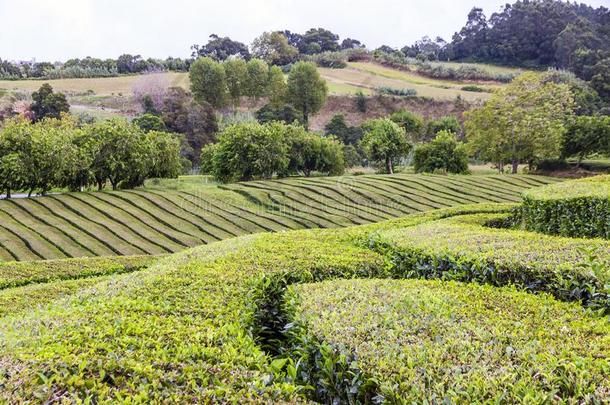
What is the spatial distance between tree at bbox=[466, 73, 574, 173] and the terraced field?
8.99 m

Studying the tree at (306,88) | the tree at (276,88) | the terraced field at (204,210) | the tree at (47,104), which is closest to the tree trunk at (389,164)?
the terraced field at (204,210)

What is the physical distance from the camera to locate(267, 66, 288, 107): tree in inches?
2687

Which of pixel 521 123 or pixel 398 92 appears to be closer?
pixel 521 123

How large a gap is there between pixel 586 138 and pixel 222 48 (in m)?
87.3

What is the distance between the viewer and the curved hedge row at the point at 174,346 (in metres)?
2.98

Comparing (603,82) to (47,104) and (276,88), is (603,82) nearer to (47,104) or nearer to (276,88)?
(276,88)

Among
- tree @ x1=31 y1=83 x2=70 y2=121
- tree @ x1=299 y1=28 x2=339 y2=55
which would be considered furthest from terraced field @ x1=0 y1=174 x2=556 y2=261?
tree @ x1=299 y1=28 x2=339 y2=55

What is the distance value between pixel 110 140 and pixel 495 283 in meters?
27.5

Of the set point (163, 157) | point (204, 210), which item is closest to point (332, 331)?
point (204, 210)

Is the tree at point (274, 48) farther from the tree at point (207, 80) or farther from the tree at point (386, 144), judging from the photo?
the tree at point (386, 144)

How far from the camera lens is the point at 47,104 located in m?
54.0

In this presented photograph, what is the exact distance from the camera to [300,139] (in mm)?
39562

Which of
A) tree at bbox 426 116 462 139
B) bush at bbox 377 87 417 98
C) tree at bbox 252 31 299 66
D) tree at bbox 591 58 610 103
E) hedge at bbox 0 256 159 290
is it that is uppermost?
tree at bbox 252 31 299 66

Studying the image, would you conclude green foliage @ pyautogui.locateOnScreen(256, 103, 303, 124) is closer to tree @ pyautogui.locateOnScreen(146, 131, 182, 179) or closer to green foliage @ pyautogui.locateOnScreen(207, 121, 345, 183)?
green foliage @ pyautogui.locateOnScreen(207, 121, 345, 183)
